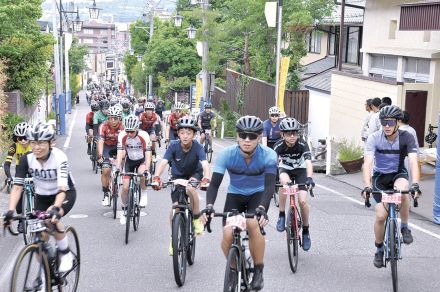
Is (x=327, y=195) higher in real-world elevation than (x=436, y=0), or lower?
lower

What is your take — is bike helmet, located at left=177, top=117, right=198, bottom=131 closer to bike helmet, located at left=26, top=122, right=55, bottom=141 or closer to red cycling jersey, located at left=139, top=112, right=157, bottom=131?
bike helmet, located at left=26, top=122, right=55, bottom=141

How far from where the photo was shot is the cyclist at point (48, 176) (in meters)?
6.70

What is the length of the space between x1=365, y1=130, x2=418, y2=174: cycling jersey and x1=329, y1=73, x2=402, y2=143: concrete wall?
12174mm

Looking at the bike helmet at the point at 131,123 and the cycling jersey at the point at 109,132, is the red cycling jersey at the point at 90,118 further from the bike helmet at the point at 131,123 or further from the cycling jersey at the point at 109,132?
the bike helmet at the point at 131,123

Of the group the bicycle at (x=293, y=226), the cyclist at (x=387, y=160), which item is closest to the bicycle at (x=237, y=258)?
the bicycle at (x=293, y=226)

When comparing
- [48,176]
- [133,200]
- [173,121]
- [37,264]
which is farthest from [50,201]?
[173,121]

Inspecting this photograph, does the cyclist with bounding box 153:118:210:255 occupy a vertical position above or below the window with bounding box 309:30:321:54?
below

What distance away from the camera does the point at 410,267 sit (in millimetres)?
8898

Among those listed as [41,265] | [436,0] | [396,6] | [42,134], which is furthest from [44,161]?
[396,6]

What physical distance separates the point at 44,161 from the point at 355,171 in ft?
44.4

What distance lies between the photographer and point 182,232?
319 inches

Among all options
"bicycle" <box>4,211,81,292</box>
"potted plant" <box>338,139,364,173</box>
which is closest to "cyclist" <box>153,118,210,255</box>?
"bicycle" <box>4,211,81,292</box>

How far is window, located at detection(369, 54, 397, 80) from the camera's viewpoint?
23.7 m

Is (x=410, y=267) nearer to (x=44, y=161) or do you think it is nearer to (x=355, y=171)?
(x=44, y=161)
